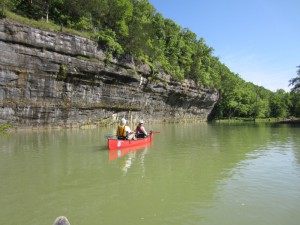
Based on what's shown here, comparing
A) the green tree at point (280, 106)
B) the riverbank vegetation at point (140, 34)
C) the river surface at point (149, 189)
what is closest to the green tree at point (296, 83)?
the riverbank vegetation at point (140, 34)

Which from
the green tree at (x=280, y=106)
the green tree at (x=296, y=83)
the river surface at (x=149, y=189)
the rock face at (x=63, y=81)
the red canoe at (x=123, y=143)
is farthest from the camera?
the green tree at (x=280, y=106)

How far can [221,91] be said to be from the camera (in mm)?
67812

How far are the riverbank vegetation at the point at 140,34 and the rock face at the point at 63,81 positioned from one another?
1685 mm

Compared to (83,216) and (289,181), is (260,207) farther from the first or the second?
(83,216)

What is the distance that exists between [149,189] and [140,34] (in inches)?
1199

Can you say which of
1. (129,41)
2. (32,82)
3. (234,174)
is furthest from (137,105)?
(234,174)

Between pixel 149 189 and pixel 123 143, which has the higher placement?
pixel 123 143

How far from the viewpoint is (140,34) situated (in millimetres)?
35500

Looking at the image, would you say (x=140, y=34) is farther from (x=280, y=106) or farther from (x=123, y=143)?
(x=280, y=106)

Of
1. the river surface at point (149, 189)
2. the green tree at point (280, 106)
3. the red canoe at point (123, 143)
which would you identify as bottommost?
the river surface at point (149, 189)

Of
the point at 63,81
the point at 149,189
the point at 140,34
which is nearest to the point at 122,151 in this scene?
the point at 149,189

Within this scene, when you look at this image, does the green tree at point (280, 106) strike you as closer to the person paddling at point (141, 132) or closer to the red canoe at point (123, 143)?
the person paddling at point (141, 132)

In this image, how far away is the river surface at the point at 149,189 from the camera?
601 centimetres

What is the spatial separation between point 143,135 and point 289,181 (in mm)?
10956
